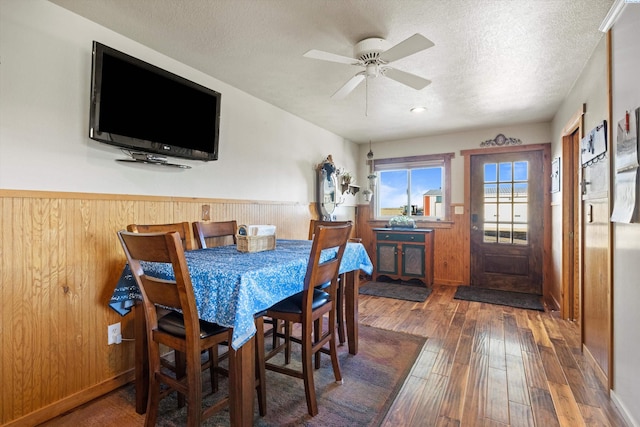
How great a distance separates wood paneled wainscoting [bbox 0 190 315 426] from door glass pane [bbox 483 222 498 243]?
4.29m

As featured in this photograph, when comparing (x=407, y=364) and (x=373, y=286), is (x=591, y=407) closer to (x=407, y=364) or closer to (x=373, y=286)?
(x=407, y=364)

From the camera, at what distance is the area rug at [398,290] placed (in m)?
3.99

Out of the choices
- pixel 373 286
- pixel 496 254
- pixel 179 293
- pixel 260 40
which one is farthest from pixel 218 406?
pixel 496 254

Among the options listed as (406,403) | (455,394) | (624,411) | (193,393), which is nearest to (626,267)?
(624,411)

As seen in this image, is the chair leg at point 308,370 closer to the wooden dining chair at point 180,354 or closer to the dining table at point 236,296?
the dining table at point 236,296

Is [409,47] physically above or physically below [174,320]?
above

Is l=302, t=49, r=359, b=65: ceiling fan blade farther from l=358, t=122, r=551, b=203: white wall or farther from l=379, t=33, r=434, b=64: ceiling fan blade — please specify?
l=358, t=122, r=551, b=203: white wall

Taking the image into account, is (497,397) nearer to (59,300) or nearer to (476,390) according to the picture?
(476,390)

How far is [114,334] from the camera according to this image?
6.59 feet

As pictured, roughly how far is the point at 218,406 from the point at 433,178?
4.41 metres

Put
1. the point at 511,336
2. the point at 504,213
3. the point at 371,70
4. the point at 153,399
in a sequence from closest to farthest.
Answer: the point at 153,399, the point at 371,70, the point at 511,336, the point at 504,213

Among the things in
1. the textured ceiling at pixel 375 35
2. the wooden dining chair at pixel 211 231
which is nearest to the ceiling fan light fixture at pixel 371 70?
the textured ceiling at pixel 375 35

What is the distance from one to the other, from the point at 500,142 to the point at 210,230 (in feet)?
13.3

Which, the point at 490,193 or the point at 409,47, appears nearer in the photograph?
the point at 409,47
